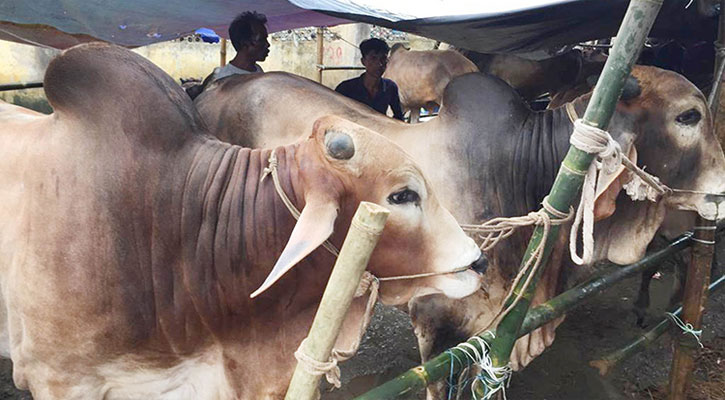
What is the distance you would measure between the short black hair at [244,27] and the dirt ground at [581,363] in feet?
6.44

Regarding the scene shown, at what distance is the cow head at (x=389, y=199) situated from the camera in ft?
5.33

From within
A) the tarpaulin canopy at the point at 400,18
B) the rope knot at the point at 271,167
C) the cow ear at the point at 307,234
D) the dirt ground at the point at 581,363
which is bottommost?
the dirt ground at the point at 581,363

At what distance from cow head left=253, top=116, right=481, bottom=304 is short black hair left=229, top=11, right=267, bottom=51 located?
1.88 meters

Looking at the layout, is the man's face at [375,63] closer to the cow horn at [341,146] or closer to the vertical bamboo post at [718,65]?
the vertical bamboo post at [718,65]

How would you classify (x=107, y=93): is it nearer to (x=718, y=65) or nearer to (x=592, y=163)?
(x=592, y=163)

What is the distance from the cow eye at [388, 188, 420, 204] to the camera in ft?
5.51

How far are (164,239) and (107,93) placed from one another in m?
0.46

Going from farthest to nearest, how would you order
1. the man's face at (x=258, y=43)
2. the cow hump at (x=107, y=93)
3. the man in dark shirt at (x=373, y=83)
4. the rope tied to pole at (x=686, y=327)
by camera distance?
the man in dark shirt at (x=373, y=83) < the man's face at (x=258, y=43) < the rope tied to pole at (x=686, y=327) < the cow hump at (x=107, y=93)

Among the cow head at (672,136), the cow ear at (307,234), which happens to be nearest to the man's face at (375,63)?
the cow head at (672,136)

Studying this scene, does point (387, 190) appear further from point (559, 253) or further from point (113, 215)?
point (559, 253)

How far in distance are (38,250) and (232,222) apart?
21.2 inches

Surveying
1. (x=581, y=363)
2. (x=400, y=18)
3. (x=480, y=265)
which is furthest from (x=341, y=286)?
(x=581, y=363)

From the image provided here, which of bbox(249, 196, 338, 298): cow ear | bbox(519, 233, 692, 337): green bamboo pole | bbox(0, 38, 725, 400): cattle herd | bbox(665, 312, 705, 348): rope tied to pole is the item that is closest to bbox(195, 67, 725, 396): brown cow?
bbox(519, 233, 692, 337): green bamboo pole

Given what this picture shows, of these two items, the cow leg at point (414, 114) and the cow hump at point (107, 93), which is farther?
the cow leg at point (414, 114)
